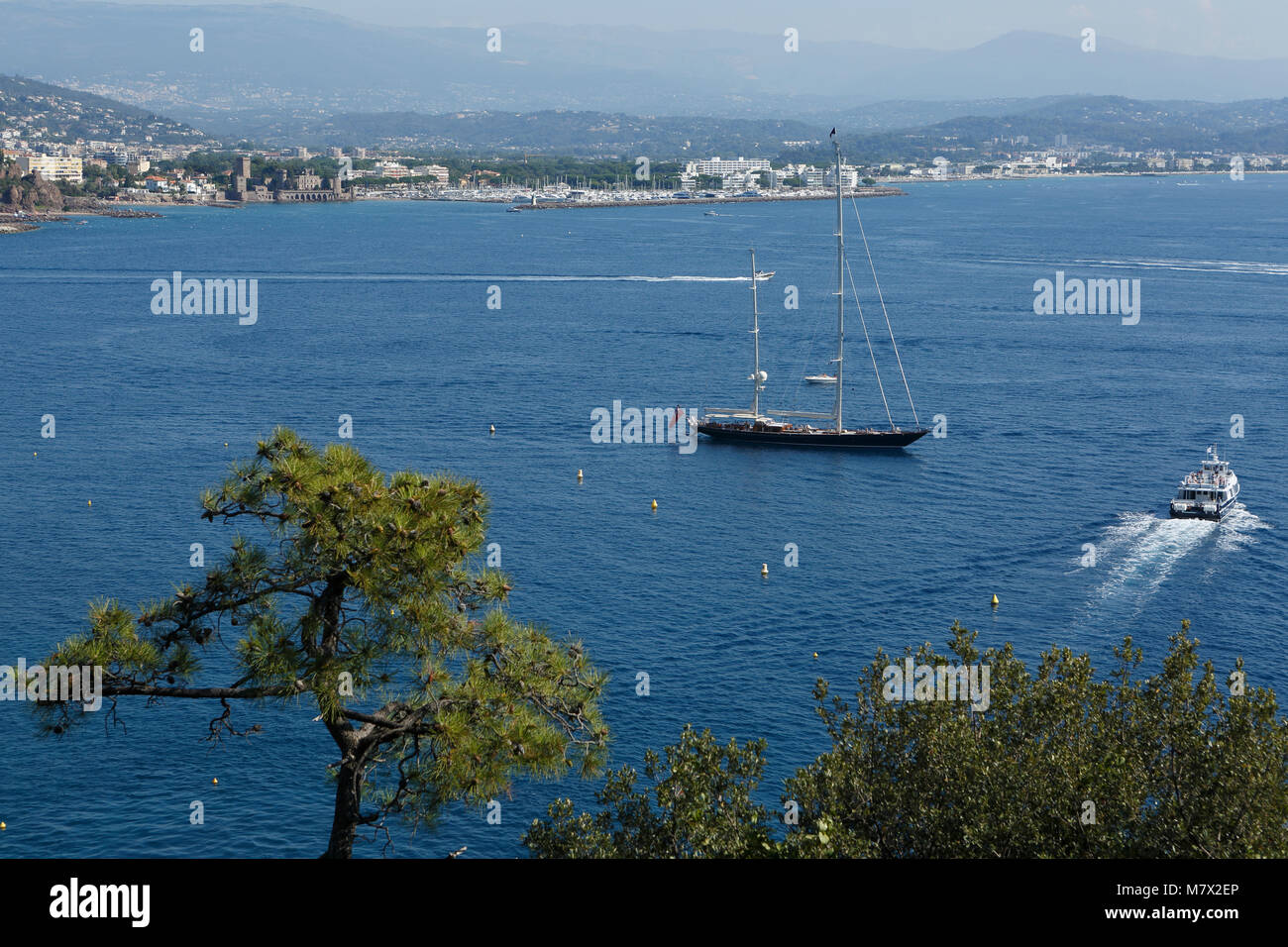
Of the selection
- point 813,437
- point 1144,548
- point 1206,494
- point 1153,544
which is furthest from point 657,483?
point 1206,494

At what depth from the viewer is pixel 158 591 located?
141 ft

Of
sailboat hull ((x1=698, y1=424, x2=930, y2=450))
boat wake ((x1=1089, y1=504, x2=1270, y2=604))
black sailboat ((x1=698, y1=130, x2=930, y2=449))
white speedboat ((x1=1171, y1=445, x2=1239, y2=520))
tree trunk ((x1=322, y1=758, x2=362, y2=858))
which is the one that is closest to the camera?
tree trunk ((x1=322, y1=758, x2=362, y2=858))

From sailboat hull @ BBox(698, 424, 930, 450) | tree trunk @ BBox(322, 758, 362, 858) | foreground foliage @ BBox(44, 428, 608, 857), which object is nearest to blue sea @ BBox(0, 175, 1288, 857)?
sailboat hull @ BBox(698, 424, 930, 450)

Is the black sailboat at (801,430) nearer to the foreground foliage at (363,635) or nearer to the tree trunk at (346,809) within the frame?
the foreground foliage at (363,635)

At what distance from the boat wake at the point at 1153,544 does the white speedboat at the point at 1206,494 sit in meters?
0.40

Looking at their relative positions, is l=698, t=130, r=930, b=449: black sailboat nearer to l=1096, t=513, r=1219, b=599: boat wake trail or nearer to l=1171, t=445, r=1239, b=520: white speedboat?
l=1171, t=445, r=1239, b=520: white speedboat

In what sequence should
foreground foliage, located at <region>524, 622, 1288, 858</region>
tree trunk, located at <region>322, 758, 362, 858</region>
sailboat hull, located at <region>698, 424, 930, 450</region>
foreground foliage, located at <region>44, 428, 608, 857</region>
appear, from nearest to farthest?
foreground foliage, located at <region>44, 428, 608, 857</region>, tree trunk, located at <region>322, 758, 362, 858</region>, foreground foliage, located at <region>524, 622, 1288, 858</region>, sailboat hull, located at <region>698, 424, 930, 450</region>

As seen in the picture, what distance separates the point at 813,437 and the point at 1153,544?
811 inches

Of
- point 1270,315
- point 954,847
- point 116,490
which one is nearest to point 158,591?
point 116,490

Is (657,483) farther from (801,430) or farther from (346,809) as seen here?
(346,809)

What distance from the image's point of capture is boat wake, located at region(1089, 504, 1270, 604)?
145ft

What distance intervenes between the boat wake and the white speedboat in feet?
1.32

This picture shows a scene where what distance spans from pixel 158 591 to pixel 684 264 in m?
103

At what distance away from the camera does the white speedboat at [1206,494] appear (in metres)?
51.1
